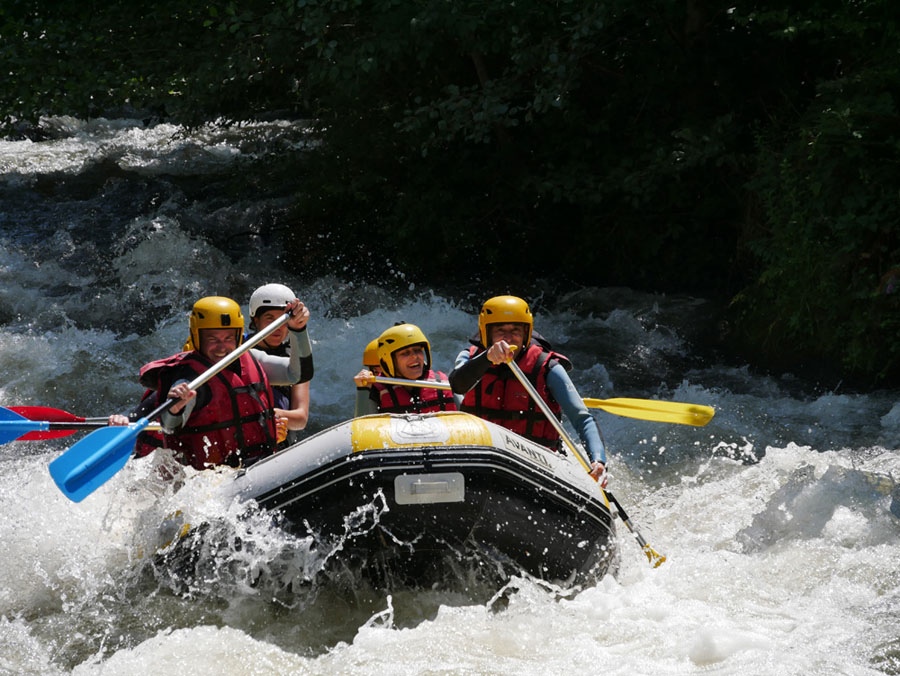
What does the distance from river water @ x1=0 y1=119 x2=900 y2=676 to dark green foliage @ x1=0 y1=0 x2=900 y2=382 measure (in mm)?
475

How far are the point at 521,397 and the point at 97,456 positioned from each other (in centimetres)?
211

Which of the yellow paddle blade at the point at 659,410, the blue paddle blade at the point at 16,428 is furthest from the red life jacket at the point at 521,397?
the blue paddle blade at the point at 16,428

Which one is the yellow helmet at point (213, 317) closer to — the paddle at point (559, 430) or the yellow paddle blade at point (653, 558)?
the paddle at point (559, 430)

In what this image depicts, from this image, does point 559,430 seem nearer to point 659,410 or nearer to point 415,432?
point 659,410

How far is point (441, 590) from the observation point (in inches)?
185

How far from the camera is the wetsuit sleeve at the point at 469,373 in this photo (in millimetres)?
5145

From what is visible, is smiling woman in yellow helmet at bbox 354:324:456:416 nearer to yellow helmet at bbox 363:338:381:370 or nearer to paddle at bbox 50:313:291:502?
yellow helmet at bbox 363:338:381:370

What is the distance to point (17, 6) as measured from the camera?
35.9 feet

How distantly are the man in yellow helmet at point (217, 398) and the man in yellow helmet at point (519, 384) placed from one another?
92 centimetres

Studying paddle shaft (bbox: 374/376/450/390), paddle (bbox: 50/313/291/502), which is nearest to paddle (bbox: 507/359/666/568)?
paddle shaft (bbox: 374/376/450/390)

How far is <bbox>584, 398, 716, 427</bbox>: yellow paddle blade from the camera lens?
5816 mm

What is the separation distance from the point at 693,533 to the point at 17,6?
8.93 metres

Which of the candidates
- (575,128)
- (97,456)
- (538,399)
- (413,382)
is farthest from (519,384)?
(575,128)

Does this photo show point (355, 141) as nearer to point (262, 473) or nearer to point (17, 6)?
point (17, 6)
